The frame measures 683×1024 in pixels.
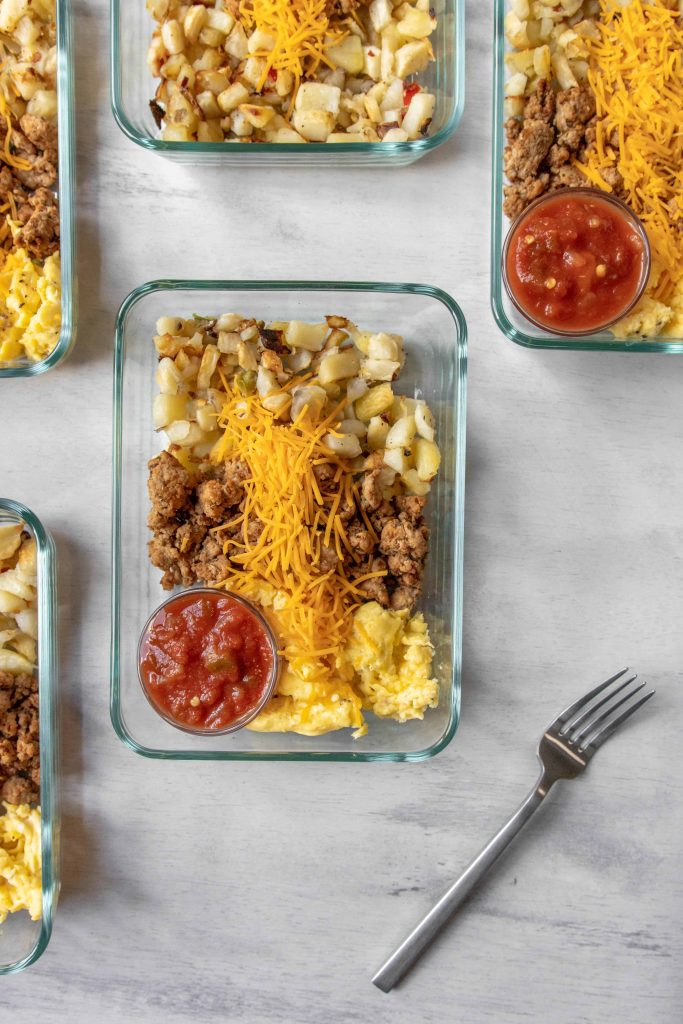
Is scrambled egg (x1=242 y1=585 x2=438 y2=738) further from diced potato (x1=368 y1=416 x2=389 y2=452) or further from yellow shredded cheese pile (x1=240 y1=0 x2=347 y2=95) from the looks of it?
yellow shredded cheese pile (x1=240 y1=0 x2=347 y2=95)

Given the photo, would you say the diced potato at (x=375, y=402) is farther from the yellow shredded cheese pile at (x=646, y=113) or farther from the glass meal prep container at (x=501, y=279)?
the yellow shredded cheese pile at (x=646, y=113)

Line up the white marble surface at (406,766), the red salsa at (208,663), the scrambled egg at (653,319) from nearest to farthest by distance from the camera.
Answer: the red salsa at (208,663)
the scrambled egg at (653,319)
the white marble surface at (406,766)

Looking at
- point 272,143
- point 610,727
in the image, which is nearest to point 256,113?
point 272,143

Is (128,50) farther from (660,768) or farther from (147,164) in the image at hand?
(660,768)

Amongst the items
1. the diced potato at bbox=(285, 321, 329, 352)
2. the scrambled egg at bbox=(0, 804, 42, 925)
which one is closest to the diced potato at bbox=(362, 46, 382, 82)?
the diced potato at bbox=(285, 321, 329, 352)

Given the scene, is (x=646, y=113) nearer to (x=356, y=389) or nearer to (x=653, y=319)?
(x=653, y=319)

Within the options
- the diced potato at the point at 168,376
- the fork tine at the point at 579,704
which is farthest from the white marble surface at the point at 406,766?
the diced potato at the point at 168,376
